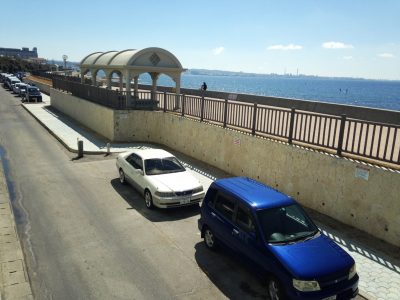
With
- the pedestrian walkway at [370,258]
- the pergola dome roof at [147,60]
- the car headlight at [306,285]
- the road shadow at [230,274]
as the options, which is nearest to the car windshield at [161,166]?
the road shadow at [230,274]

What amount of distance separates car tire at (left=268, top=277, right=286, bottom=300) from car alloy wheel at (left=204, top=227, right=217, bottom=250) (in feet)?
6.49

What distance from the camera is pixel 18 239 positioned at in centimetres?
860

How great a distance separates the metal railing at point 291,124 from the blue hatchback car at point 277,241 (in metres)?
3.41

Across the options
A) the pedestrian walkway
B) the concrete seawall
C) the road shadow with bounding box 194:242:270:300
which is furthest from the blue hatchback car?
the concrete seawall

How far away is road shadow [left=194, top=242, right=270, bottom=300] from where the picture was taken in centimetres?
691

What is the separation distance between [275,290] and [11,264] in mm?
5338

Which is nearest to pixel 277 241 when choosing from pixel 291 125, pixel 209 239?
pixel 209 239

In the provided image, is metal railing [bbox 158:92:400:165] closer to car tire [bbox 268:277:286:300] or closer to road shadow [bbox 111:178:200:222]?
road shadow [bbox 111:178:200:222]

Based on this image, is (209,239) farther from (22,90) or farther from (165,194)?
(22,90)

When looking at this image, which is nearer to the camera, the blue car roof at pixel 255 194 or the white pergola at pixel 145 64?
the blue car roof at pixel 255 194

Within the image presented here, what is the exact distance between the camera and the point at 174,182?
11.0m

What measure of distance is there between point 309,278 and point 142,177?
6682 mm

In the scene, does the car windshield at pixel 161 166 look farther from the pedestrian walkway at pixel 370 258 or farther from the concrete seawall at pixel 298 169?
the pedestrian walkway at pixel 370 258

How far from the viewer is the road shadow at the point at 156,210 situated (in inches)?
411
